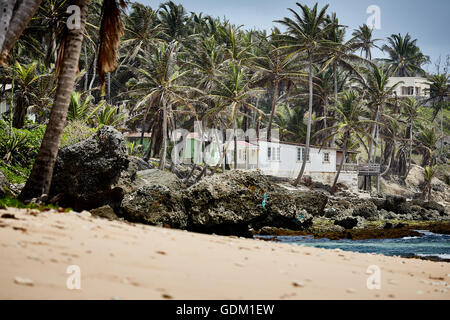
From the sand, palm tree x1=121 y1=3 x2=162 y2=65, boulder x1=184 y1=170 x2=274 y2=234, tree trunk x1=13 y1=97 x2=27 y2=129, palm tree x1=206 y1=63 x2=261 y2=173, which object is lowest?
boulder x1=184 y1=170 x2=274 y2=234

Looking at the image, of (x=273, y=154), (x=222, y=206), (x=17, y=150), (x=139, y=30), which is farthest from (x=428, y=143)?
(x=17, y=150)

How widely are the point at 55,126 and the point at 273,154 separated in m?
35.7

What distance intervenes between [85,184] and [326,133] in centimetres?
4230

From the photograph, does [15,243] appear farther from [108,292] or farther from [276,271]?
[276,271]

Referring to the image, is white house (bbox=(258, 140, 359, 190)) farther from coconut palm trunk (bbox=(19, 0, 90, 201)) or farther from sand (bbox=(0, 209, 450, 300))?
sand (bbox=(0, 209, 450, 300))

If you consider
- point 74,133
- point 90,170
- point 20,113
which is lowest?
point 90,170

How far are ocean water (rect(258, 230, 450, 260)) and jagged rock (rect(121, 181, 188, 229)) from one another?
4.59 m

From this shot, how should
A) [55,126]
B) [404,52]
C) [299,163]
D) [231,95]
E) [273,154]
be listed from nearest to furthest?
[55,126] < [231,95] < [273,154] < [299,163] < [404,52]

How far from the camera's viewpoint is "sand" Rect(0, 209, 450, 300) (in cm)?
356

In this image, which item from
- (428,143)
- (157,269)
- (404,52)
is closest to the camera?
(157,269)

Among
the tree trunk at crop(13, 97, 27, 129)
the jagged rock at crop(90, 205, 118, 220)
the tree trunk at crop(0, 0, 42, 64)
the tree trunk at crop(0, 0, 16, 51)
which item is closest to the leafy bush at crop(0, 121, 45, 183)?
the tree trunk at crop(13, 97, 27, 129)

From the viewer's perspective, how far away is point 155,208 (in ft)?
49.5

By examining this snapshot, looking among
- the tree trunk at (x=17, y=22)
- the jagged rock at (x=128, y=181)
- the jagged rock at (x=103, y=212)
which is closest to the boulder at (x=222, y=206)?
the jagged rock at (x=128, y=181)

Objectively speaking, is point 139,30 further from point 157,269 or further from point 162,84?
point 157,269
